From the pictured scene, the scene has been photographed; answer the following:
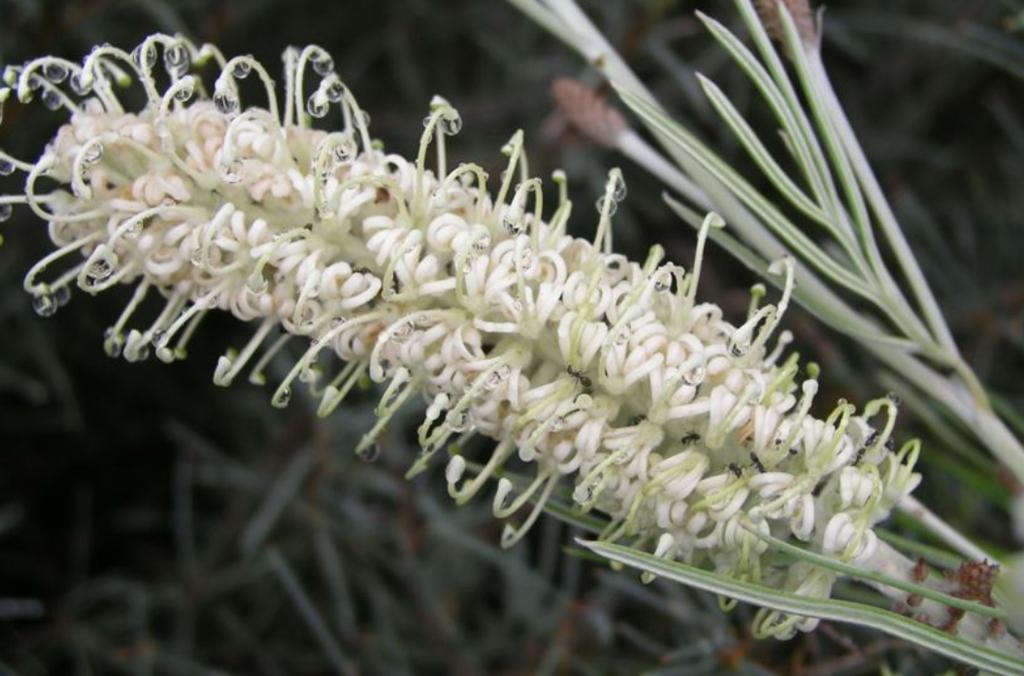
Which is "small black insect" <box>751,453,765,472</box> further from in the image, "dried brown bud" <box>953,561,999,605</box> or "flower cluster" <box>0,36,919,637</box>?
"dried brown bud" <box>953,561,999,605</box>

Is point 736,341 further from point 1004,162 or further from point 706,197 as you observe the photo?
point 1004,162

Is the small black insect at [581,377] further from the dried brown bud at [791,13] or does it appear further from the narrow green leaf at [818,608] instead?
the dried brown bud at [791,13]

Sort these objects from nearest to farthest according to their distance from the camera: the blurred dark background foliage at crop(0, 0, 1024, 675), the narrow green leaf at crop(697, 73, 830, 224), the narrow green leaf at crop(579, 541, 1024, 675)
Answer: the narrow green leaf at crop(579, 541, 1024, 675)
the narrow green leaf at crop(697, 73, 830, 224)
the blurred dark background foliage at crop(0, 0, 1024, 675)

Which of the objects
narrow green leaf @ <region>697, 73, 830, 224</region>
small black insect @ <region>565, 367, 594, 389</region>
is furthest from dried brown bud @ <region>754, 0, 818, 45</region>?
small black insect @ <region>565, 367, 594, 389</region>

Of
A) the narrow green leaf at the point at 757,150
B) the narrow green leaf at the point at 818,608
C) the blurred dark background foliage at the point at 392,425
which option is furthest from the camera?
the blurred dark background foliage at the point at 392,425

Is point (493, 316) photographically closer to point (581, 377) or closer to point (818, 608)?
point (581, 377)

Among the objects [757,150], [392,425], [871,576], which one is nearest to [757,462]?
[871,576]

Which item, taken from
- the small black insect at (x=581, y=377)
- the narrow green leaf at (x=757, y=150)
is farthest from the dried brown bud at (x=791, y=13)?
the small black insect at (x=581, y=377)
